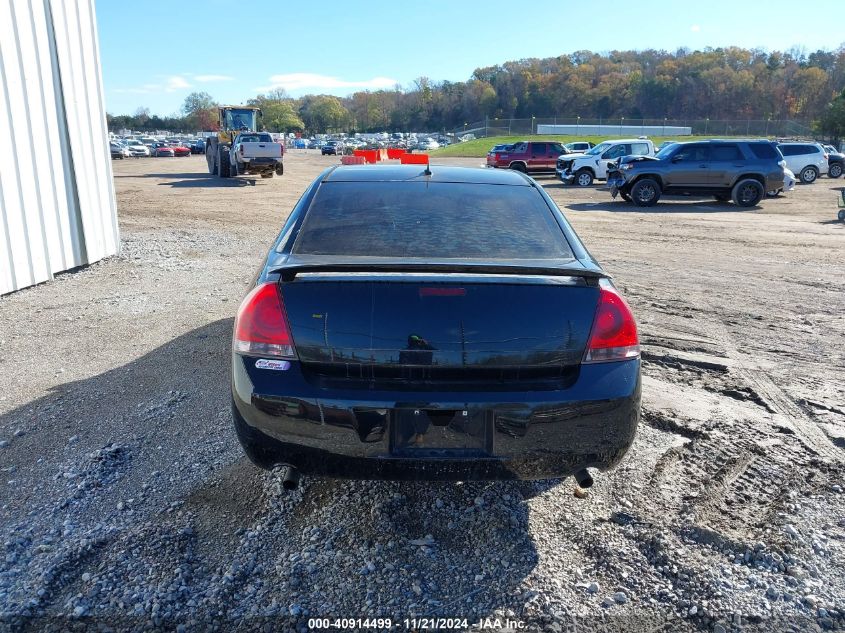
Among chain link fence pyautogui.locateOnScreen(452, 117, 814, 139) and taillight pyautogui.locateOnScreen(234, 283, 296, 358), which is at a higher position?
chain link fence pyautogui.locateOnScreen(452, 117, 814, 139)

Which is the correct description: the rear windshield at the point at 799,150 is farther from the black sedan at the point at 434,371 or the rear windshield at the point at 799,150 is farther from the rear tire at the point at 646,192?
the black sedan at the point at 434,371

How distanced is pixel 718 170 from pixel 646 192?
1972 mm

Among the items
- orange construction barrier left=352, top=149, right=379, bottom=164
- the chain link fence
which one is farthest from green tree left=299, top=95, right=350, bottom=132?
orange construction barrier left=352, top=149, right=379, bottom=164

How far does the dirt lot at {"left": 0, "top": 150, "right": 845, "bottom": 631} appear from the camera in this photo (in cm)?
254

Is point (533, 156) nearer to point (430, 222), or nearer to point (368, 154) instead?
point (368, 154)

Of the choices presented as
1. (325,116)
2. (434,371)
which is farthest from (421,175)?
(325,116)

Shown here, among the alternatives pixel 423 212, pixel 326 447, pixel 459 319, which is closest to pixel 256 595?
pixel 326 447

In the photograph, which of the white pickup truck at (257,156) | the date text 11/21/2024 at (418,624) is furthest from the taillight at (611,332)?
the white pickup truck at (257,156)

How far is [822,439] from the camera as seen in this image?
13.0ft

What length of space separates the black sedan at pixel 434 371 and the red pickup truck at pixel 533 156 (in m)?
28.6

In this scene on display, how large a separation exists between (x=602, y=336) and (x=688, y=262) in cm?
836

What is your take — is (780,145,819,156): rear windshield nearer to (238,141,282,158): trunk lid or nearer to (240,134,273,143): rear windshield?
(238,141,282,158): trunk lid

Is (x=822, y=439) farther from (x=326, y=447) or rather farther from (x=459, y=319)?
(x=326, y=447)

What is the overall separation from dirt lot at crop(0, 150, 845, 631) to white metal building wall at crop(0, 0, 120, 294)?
1946 mm
